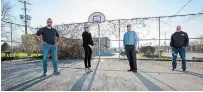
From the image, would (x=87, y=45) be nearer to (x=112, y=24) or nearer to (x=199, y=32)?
(x=112, y=24)

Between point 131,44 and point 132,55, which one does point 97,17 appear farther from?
point 132,55

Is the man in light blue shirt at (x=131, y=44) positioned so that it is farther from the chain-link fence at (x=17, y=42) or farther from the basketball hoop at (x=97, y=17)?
the chain-link fence at (x=17, y=42)

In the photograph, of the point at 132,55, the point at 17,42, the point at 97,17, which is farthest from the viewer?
the point at 17,42

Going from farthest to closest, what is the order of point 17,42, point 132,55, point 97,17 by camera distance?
point 17,42, point 97,17, point 132,55

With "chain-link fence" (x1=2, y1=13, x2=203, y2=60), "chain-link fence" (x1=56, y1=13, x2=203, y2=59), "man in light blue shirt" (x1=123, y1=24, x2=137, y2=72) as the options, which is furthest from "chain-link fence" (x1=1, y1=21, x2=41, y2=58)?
"man in light blue shirt" (x1=123, y1=24, x2=137, y2=72)

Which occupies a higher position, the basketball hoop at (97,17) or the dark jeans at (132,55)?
the basketball hoop at (97,17)

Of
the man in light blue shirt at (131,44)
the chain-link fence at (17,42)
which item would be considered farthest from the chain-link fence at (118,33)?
the man in light blue shirt at (131,44)

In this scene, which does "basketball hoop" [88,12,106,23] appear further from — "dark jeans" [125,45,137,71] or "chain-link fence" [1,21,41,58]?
"chain-link fence" [1,21,41,58]

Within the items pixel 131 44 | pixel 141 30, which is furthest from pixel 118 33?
pixel 131 44

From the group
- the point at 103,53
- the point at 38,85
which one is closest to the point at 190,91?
the point at 38,85

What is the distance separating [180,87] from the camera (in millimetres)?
4078

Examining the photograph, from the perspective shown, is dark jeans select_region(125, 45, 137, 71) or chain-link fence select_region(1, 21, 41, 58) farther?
chain-link fence select_region(1, 21, 41, 58)

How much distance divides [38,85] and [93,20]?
310 inches

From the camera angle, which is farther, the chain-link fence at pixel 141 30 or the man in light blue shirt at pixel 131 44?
the chain-link fence at pixel 141 30
